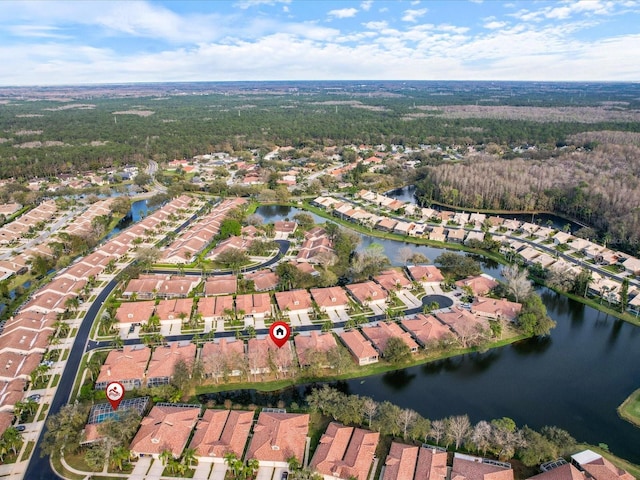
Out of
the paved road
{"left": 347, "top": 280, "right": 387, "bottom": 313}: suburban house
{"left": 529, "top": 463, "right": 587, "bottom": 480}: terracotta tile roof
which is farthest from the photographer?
{"left": 347, "top": 280, "right": 387, "bottom": 313}: suburban house

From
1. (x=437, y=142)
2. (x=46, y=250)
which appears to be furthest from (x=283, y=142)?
(x=46, y=250)

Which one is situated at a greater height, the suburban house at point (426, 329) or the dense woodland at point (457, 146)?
the dense woodland at point (457, 146)

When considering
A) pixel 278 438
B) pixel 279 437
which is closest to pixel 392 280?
pixel 279 437

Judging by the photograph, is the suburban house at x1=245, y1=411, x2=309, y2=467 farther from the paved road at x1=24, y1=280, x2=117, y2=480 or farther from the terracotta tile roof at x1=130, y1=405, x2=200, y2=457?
the paved road at x1=24, y1=280, x2=117, y2=480

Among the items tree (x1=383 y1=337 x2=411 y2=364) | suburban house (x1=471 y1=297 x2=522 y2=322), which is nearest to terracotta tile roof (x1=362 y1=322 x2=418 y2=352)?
tree (x1=383 y1=337 x2=411 y2=364)

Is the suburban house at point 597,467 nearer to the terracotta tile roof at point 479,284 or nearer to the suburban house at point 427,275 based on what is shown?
the terracotta tile roof at point 479,284

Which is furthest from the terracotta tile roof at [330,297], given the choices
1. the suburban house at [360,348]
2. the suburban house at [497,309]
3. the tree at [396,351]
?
the suburban house at [497,309]
